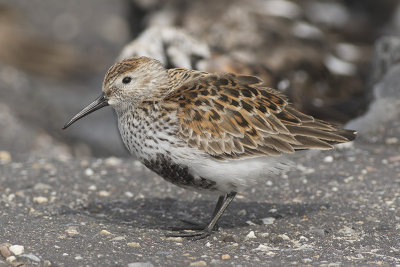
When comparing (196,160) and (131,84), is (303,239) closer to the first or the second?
(196,160)

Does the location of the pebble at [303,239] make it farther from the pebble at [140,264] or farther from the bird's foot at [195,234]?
the pebble at [140,264]

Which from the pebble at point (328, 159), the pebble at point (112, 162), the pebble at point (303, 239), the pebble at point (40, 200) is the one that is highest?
the pebble at point (328, 159)

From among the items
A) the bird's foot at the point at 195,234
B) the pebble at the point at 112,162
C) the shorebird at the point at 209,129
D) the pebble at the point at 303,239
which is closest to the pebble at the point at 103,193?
the pebble at the point at 112,162

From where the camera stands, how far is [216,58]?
30.7 feet

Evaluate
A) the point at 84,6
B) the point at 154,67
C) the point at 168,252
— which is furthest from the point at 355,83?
the point at 84,6

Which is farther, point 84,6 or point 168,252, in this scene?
point 84,6

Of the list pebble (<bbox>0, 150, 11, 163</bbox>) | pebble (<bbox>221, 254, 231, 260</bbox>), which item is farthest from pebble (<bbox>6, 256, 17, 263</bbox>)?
pebble (<bbox>0, 150, 11, 163</bbox>)

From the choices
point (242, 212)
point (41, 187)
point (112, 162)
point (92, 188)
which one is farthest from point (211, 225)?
point (112, 162)

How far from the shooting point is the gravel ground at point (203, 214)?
508 centimetres

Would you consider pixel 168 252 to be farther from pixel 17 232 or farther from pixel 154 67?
pixel 154 67

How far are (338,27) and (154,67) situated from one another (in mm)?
6858

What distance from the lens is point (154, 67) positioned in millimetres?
5875

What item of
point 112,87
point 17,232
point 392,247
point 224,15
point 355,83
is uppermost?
point 224,15

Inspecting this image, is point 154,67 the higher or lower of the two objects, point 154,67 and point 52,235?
the higher
